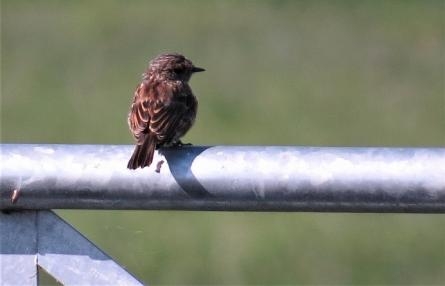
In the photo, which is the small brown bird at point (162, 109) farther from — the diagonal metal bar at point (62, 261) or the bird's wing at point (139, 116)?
the diagonal metal bar at point (62, 261)

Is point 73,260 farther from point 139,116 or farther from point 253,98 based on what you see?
point 253,98

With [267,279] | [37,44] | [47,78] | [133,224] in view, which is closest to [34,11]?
[37,44]

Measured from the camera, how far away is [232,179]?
11.1 ft

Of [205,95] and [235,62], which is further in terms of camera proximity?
[235,62]

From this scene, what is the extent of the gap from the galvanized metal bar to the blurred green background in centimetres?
703

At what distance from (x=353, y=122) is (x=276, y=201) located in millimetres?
13566

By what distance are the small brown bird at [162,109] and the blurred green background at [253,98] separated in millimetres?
3935

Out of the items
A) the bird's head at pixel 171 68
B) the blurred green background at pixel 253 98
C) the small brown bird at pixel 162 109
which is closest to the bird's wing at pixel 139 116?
the small brown bird at pixel 162 109

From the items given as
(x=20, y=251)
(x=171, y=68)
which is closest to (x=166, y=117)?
(x=171, y=68)

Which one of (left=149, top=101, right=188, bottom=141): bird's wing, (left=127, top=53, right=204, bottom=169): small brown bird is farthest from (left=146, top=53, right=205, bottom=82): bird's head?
(left=149, top=101, right=188, bottom=141): bird's wing

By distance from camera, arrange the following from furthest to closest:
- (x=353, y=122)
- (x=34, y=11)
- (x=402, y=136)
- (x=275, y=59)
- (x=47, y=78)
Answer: (x=34, y=11), (x=275, y=59), (x=47, y=78), (x=353, y=122), (x=402, y=136)

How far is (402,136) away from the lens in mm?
15688

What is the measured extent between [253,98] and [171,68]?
10.8 metres

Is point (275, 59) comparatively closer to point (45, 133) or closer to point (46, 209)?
point (45, 133)
